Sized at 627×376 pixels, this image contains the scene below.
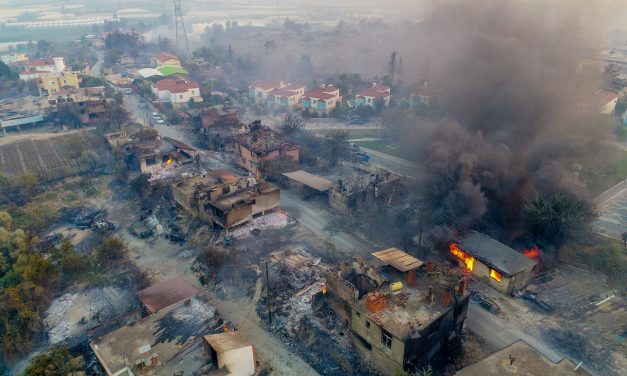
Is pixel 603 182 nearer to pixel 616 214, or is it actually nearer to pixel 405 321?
pixel 616 214

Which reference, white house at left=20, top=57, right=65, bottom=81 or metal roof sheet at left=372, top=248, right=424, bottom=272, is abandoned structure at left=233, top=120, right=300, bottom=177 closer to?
metal roof sheet at left=372, top=248, right=424, bottom=272

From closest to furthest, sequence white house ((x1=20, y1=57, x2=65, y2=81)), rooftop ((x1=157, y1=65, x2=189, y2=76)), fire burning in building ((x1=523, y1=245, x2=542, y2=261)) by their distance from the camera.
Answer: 1. fire burning in building ((x1=523, y1=245, x2=542, y2=261))
2. rooftop ((x1=157, y1=65, x2=189, y2=76))
3. white house ((x1=20, y1=57, x2=65, y2=81))

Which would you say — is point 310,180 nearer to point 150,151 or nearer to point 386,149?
point 386,149

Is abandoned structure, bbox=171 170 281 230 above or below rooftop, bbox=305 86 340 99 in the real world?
below

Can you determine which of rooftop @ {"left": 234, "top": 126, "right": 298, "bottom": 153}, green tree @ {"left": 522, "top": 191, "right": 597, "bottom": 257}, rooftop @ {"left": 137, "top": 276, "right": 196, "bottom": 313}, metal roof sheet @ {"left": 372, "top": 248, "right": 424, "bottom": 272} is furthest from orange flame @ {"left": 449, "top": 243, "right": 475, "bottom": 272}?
rooftop @ {"left": 234, "top": 126, "right": 298, "bottom": 153}

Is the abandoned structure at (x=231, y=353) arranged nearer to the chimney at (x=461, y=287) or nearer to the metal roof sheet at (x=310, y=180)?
the chimney at (x=461, y=287)

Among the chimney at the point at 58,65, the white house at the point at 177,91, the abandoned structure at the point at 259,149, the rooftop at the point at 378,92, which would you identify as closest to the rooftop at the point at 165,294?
the abandoned structure at the point at 259,149

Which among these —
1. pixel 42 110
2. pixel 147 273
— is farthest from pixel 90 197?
pixel 42 110
